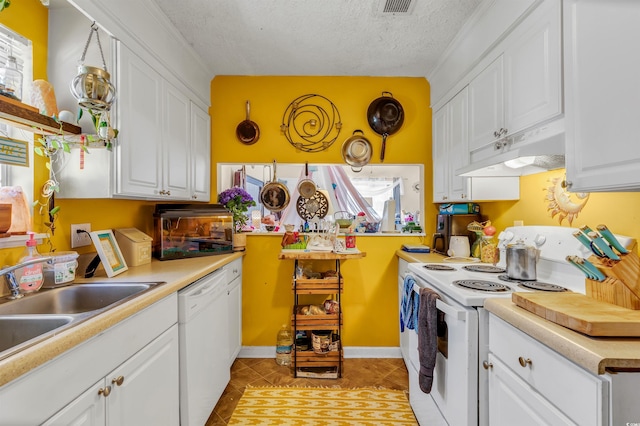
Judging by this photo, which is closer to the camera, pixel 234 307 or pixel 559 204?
pixel 559 204

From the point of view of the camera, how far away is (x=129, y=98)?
5.11 feet

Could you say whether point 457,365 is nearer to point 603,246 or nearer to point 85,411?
point 603,246

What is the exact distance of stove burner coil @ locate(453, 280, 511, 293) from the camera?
1333 millimetres

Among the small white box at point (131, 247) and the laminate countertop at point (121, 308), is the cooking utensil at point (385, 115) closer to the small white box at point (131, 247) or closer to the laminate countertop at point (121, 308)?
the laminate countertop at point (121, 308)

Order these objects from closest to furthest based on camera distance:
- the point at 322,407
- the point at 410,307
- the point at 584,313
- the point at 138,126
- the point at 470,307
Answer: the point at 584,313, the point at 470,307, the point at 138,126, the point at 410,307, the point at 322,407

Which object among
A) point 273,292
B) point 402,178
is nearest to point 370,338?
point 273,292

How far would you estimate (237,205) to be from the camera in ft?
8.50

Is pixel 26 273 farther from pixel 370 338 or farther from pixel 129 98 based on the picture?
pixel 370 338

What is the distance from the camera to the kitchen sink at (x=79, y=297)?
1258 millimetres

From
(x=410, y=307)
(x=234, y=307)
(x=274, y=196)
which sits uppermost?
(x=274, y=196)

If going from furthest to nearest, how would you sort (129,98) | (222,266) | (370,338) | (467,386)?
1. (370,338)
2. (222,266)
3. (129,98)
4. (467,386)

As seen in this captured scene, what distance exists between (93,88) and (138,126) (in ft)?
1.16

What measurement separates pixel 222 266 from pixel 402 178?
A: 2225 mm

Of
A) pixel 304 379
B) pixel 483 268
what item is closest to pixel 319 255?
pixel 304 379
